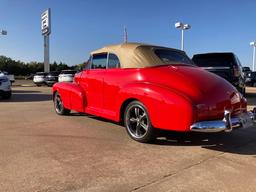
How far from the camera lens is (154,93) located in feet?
17.6

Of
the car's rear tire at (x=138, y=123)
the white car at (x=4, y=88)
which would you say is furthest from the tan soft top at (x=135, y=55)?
the white car at (x=4, y=88)

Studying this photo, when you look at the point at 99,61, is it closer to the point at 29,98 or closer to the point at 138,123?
the point at 138,123

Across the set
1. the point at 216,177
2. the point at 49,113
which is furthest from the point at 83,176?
the point at 49,113

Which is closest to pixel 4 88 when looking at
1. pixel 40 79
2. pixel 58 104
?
pixel 58 104

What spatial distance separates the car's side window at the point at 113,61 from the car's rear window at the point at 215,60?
21.3 feet

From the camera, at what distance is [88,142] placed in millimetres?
5746

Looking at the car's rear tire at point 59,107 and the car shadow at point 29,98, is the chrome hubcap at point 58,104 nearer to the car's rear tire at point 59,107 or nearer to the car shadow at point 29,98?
the car's rear tire at point 59,107

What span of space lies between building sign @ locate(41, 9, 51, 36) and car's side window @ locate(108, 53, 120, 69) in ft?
120

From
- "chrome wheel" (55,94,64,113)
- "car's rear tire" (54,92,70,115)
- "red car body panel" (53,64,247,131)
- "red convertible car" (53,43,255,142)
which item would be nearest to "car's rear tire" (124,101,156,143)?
"red convertible car" (53,43,255,142)

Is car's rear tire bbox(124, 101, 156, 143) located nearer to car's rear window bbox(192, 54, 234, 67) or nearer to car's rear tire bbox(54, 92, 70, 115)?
car's rear tire bbox(54, 92, 70, 115)

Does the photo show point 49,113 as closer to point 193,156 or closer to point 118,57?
point 118,57

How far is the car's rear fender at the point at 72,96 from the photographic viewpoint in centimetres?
746

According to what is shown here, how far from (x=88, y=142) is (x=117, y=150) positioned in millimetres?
717

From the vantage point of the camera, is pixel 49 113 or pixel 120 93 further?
pixel 49 113
